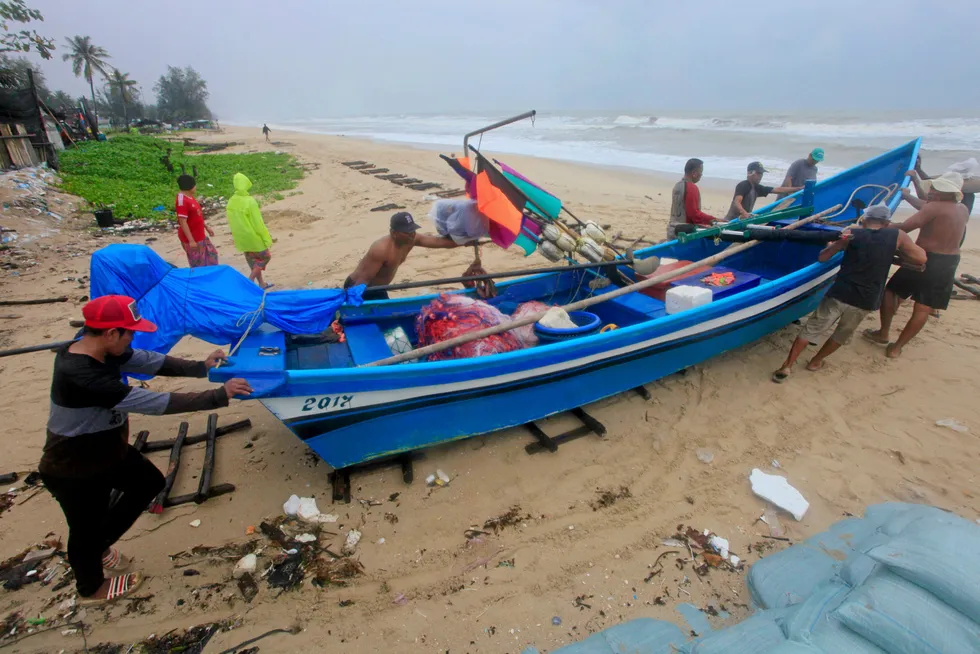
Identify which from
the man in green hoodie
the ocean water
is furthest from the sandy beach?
the ocean water

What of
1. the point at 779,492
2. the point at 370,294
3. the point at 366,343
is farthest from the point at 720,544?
the point at 370,294

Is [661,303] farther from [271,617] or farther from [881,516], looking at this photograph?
[271,617]

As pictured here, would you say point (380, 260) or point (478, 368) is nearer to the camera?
point (478, 368)

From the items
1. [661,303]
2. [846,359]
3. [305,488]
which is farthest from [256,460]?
[846,359]

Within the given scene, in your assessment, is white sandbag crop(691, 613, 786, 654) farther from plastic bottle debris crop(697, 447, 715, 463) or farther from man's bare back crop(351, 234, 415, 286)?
man's bare back crop(351, 234, 415, 286)

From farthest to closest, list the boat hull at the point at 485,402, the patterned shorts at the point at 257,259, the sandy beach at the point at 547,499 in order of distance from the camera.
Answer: the patterned shorts at the point at 257,259
the boat hull at the point at 485,402
the sandy beach at the point at 547,499

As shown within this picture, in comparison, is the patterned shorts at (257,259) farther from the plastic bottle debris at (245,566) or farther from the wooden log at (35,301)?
the plastic bottle debris at (245,566)

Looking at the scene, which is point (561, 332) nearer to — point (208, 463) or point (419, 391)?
point (419, 391)

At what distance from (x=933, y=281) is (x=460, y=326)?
16.5ft

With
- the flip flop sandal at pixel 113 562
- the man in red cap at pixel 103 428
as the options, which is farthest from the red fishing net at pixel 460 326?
the flip flop sandal at pixel 113 562

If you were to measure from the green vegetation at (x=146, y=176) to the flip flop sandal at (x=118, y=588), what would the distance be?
37.6 ft

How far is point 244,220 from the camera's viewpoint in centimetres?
632

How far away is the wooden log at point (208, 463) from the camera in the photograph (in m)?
3.60

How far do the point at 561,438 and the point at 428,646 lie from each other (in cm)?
195
